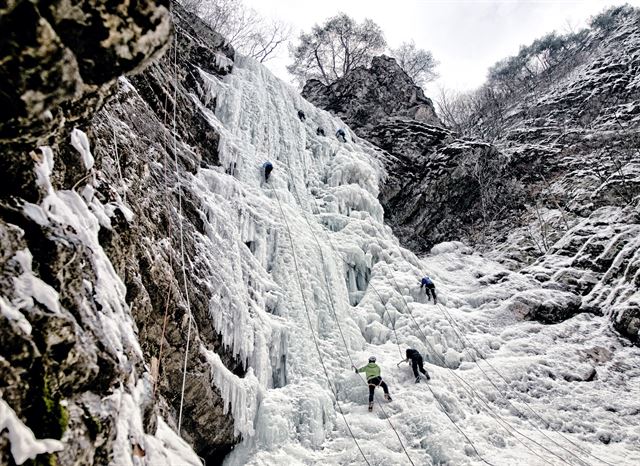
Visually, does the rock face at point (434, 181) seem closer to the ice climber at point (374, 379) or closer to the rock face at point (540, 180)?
the rock face at point (540, 180)

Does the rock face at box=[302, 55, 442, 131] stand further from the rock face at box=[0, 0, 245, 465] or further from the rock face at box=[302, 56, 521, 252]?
the rock face at box=[0, 0, 245, 465]

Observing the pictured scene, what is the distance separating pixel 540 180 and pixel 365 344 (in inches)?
513

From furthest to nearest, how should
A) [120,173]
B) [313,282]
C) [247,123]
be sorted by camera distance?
[247,123] → [313,282] → [120,173]

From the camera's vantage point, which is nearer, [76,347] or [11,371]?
[11,371]

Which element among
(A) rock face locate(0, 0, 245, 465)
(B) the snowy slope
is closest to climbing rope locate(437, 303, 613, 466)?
(B) the snowy slope

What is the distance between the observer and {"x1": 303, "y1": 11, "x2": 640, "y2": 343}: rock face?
11.8 meters

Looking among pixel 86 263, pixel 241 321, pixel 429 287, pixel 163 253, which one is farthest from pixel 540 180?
pixel 86 263

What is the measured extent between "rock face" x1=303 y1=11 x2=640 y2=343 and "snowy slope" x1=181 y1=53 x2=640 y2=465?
1421 mm

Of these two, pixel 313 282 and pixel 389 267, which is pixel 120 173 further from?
pixel 389 267

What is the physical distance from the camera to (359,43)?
2759 cm

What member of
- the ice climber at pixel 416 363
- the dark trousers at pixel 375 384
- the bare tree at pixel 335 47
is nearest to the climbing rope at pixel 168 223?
the dark trousers at pixel 375 384

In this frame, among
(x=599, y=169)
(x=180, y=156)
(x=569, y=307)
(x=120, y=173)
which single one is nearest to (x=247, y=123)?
(x=180, y=156)

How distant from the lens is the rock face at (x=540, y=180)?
11.8m

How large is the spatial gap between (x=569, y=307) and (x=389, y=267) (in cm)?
450
